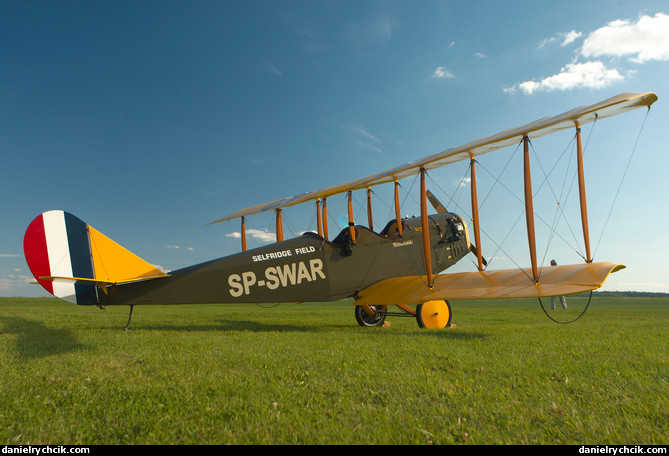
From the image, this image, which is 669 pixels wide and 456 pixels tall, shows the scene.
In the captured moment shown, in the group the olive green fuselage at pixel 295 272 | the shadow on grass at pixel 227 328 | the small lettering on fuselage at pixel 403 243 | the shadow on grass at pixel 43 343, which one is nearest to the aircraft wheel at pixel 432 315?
the olive green fuselage at pixel 295 272

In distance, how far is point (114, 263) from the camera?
834 centimetres

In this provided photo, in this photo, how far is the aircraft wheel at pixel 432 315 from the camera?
30.2 feet

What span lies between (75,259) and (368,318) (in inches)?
288

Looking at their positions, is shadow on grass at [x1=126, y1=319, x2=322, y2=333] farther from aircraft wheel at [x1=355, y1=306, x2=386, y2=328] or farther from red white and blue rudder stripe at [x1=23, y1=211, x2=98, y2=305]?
red white and blue rudder stripe at [x1=23, y1=211, x2=98, y2=305]

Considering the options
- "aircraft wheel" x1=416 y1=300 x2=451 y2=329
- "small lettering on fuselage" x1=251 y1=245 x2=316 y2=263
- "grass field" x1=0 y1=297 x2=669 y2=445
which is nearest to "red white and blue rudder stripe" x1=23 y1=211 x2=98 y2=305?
"grass field" x1=0 y1=297 x2=669 y2=445

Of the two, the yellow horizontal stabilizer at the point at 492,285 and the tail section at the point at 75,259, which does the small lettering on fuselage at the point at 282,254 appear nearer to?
the yellow horizontal stabilizer at the point at 492,285

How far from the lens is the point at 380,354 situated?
540 cm

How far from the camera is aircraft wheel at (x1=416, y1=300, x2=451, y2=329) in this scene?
9.20m

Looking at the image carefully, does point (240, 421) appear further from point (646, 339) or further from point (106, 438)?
point (646, 339)

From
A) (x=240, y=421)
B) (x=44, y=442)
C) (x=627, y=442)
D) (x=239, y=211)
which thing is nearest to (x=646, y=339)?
(x=627, y=442)

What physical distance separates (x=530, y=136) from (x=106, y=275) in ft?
33.4

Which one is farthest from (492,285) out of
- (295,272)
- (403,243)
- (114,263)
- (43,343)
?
(43,343)

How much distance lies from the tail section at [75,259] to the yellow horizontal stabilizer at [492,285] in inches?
214

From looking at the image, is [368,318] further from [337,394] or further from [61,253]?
[61,253]
